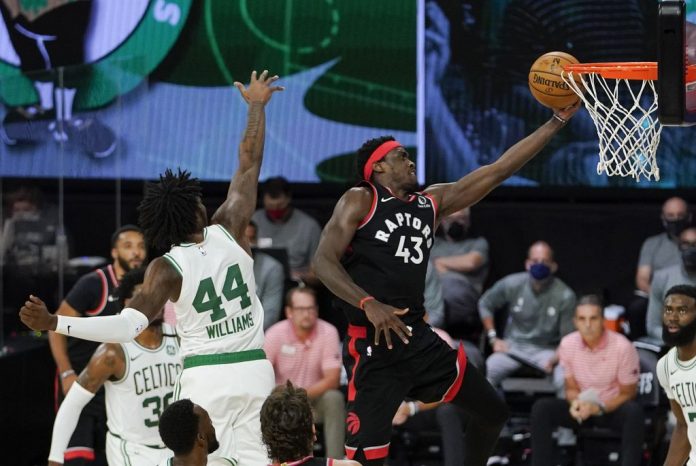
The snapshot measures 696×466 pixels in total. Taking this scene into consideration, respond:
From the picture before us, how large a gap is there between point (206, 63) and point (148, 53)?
1.69ft

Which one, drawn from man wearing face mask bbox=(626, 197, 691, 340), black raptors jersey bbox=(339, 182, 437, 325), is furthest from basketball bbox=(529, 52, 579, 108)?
man wearing face mask bbox=(626, 197, 691, 340)

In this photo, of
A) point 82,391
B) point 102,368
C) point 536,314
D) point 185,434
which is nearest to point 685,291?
point 536,314

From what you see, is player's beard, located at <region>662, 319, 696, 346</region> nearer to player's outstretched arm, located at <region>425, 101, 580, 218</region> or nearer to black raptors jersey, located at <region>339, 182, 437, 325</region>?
player's outstretched arm, located at <region>425, 101, 580, 218</region>

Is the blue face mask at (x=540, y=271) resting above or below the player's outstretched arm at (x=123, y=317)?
below

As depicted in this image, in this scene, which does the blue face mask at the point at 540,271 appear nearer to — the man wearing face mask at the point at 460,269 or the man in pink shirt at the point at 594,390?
the man wearing face mask at the point at 460,269

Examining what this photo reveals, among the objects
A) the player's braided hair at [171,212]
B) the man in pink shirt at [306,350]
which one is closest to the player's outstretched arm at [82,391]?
the player's braided hair at [171,212]

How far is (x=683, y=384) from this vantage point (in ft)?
22.9

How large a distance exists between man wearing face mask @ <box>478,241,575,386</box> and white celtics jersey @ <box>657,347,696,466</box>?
7.92ft

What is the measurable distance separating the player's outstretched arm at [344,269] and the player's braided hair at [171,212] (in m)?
0.63

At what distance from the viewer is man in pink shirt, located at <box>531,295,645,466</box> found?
857 cm

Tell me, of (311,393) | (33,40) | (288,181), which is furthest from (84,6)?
(311,393)

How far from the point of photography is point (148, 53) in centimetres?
1114

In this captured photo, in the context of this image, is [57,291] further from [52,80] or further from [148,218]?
[148,218]

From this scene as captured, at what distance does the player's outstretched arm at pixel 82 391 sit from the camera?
6.59m
